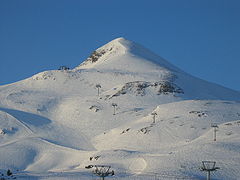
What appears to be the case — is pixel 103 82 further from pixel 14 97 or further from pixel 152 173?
pixel 152 173

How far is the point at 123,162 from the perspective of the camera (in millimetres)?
70625

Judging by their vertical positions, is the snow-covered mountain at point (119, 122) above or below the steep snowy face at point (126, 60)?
below

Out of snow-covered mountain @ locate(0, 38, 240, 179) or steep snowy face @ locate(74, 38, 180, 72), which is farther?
steep snowy face @ locate(74, 38, 180, 72)

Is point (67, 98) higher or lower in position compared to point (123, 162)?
higher

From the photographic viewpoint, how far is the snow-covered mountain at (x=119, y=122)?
70688 mm

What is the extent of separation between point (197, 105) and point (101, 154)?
36.7 m

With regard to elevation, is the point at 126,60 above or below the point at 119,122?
above

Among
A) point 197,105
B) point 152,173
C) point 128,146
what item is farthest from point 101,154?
point 197,105

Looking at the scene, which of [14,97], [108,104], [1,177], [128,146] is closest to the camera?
[1,177]

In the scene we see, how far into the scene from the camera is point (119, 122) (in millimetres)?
114250

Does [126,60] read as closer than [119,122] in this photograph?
No

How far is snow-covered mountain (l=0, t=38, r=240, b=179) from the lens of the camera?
70.7 meters

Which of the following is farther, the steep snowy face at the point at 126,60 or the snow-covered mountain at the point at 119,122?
the steep snowy face at the point at 126,60

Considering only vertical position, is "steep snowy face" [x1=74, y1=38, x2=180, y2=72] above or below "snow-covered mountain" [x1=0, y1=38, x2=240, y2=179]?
above
